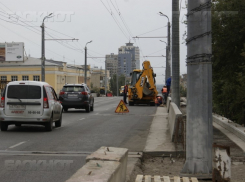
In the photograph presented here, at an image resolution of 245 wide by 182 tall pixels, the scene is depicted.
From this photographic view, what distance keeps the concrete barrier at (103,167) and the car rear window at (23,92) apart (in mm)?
9452

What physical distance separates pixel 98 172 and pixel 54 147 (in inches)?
268

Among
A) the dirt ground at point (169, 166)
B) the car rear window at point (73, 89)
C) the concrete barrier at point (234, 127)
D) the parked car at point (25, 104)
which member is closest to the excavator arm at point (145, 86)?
the car rear window at point (73, 89)

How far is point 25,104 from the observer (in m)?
17.0

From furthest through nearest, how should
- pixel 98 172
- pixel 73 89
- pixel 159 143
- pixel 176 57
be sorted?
pixel 73 89 < pixel 176 57 < pixel 159 143 < pixel 98 172

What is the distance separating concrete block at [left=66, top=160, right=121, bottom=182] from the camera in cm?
562

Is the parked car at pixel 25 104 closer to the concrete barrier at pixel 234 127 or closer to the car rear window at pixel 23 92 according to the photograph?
the car rear window at pixel 23 92

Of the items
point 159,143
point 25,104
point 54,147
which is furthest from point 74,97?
point 54,147

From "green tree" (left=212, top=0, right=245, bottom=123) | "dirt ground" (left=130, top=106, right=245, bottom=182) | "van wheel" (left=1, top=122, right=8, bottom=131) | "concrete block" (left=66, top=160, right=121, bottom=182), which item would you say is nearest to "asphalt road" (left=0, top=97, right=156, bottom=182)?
"van wheel" (left=1, top=122, right=8, bottom=131)

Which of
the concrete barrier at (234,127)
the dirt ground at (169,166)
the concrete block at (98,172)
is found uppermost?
the concrete block at (98,172)

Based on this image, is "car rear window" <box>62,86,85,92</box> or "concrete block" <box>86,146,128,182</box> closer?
"concrete block" <box>86,146,128,182</box>

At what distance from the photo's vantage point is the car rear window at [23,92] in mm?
17109

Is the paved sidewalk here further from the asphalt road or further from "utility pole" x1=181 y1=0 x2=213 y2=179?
"utility pole" x1=181 y1=0 x2=213 y2=179

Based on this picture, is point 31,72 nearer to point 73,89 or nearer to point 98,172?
point 73,89

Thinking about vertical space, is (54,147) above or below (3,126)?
below
